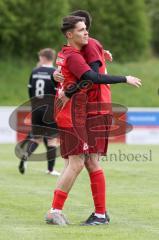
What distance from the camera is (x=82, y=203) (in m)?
9.32

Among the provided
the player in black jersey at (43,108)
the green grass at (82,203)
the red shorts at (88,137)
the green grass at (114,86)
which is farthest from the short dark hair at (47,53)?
the green grass at (114,86)

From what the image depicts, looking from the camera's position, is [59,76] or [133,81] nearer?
[133,81]

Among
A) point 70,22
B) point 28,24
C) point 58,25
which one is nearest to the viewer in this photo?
point 70,22

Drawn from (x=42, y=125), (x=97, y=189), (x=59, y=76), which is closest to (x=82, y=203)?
(x=97, y=189)

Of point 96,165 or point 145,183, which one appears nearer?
point 96,165

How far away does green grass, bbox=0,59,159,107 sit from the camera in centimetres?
2845

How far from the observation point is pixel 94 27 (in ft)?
109

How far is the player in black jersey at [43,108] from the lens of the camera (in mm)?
13117

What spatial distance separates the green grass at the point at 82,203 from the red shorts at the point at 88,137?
718 millimetres

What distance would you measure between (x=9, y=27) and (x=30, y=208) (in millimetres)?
21257

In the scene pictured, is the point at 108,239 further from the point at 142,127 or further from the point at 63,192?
the point at 142,127

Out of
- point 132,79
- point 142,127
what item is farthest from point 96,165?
point 142,127

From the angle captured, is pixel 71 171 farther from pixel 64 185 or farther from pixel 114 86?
pixel 114 86

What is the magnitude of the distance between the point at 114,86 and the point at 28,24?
3.91m
